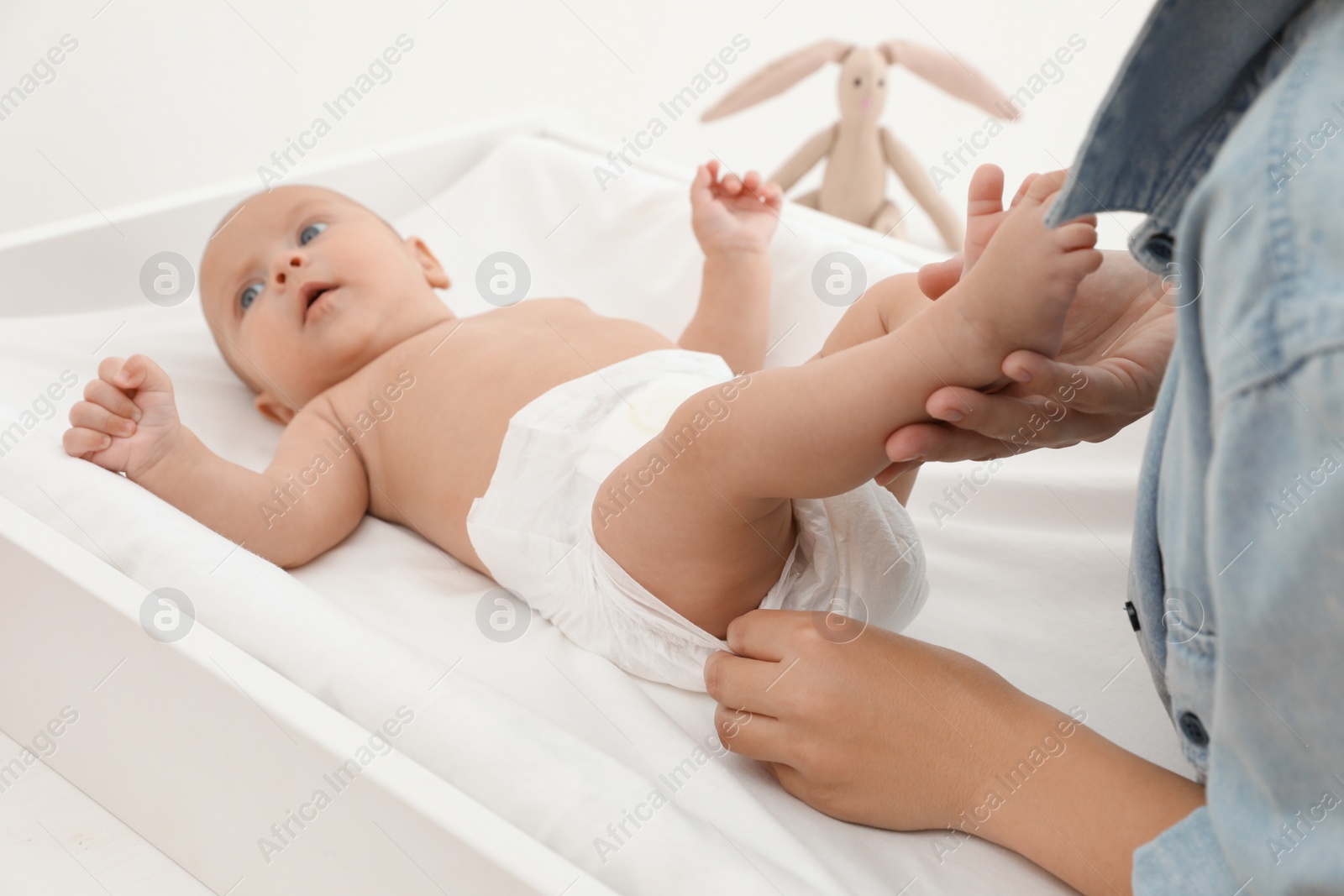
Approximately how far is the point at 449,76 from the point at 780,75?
2.46ft

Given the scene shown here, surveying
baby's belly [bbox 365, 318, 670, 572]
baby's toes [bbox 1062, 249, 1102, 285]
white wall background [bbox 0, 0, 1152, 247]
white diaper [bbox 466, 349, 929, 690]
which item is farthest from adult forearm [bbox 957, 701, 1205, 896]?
white wall background [bbox 0, 0, 1152, 247]

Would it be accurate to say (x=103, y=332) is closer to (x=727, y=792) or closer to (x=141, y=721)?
(x=141, y=721)

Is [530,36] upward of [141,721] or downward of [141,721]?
upward

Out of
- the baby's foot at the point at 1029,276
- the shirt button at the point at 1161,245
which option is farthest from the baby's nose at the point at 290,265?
the shirt button at the point at 1161,245

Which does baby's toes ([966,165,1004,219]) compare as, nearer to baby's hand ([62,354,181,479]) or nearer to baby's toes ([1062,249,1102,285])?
baby's toes ([1062,249,1102,285])

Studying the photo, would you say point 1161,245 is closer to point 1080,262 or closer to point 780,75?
point 1080,262

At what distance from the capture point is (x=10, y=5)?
63.4 inches

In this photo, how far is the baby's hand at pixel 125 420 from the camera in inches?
33.9

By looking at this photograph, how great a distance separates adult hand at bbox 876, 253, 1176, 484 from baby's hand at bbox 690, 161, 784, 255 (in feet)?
1.80

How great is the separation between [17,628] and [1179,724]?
787 mm

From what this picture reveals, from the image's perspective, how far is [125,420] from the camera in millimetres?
878

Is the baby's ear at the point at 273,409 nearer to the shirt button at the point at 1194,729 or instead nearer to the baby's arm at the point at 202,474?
the baby's arm at the point at 202,474

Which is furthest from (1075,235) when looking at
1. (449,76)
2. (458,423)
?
(449,76)

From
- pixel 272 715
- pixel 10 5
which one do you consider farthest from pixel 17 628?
pixel 10 5
